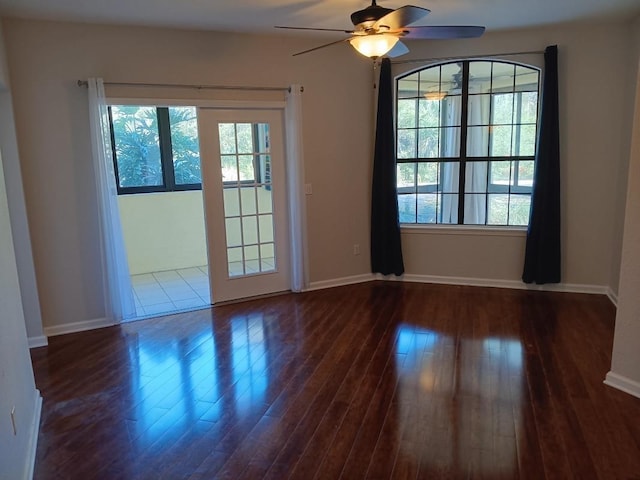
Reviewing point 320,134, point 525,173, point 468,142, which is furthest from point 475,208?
point 320,134

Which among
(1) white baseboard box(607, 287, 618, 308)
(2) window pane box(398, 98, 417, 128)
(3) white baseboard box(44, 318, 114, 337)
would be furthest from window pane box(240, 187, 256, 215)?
(1) white baseboard box(607, 287, 618, 308)

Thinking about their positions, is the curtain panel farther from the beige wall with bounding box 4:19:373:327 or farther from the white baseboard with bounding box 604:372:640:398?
the white baseboard with bounding box 604:372:640:398

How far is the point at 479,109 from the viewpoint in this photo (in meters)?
5.21

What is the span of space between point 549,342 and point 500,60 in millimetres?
2952

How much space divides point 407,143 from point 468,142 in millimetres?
674

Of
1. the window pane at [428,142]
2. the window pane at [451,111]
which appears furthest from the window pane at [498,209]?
the window pane at [451,111]

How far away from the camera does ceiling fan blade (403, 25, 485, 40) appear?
3072 mm

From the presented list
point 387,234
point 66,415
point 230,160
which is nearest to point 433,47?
point 387,234

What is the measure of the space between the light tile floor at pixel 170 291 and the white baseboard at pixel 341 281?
1160 millimetres

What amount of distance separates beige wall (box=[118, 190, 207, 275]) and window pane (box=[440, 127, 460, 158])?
3276 millimetres

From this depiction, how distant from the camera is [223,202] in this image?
4.85 metres

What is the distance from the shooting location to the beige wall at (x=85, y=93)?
393 centimetres

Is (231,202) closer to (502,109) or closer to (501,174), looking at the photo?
(501,174)

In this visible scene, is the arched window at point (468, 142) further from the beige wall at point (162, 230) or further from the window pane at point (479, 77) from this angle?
the beige wall at point (162, 230)
